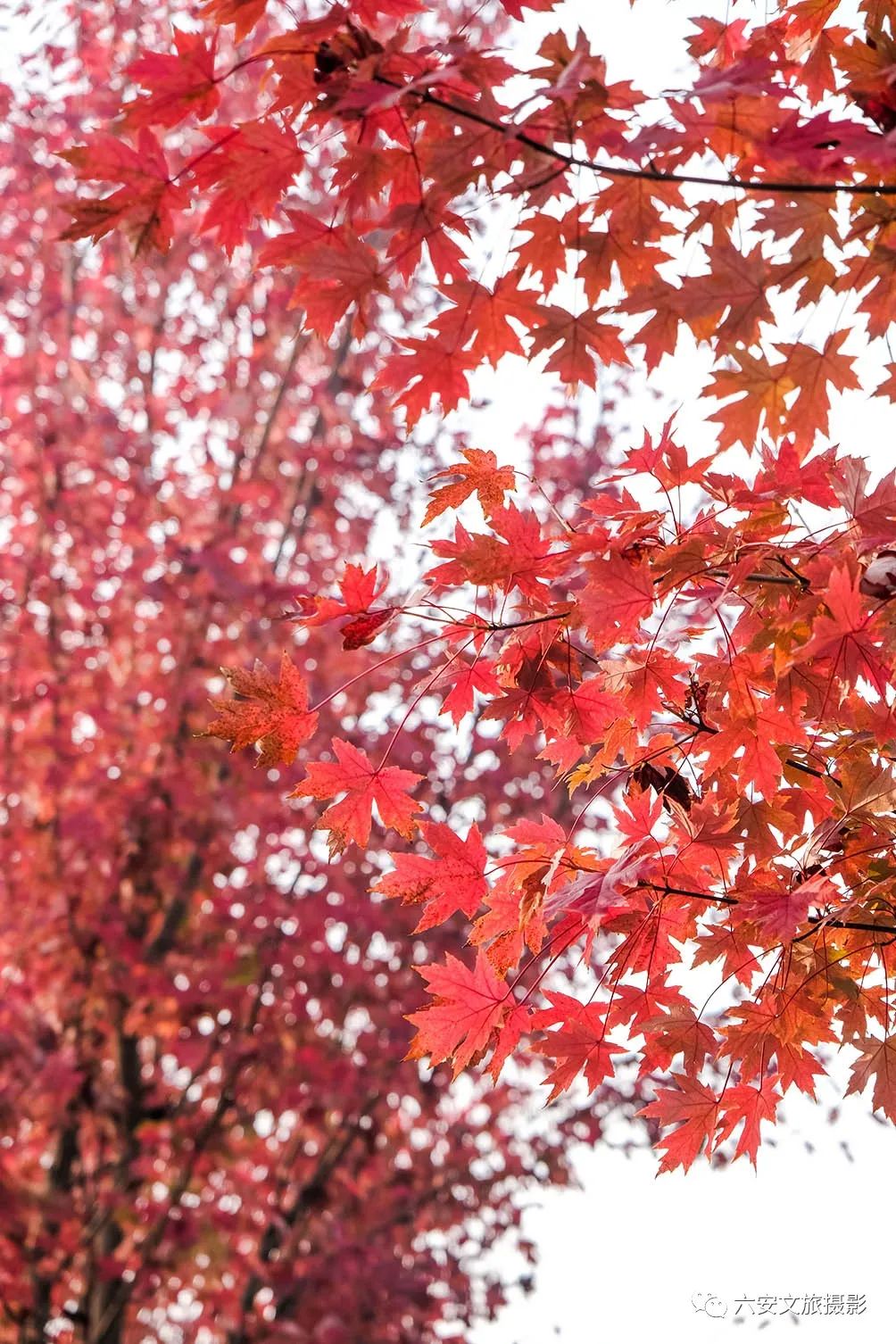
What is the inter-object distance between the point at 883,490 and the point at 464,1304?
5.25 metres

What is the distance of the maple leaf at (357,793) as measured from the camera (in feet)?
6.04

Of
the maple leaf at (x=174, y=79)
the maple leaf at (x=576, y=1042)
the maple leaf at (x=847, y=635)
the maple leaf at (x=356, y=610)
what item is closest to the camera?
the maple leaf at (x=847, y=635)

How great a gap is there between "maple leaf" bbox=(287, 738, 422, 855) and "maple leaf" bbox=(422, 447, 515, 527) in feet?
1.45

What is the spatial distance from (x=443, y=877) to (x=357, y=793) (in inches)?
7.7

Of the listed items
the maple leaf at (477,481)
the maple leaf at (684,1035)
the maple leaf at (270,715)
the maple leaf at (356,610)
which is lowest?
the maple leaf at (684,1035)

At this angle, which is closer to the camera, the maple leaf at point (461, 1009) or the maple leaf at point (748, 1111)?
the maple leaf at point (461, 1009)

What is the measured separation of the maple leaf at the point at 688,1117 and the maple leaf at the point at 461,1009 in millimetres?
337

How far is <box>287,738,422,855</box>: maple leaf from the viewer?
1841mm

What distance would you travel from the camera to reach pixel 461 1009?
1803 millimetres

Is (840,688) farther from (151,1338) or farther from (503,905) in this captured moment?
(151,1338)

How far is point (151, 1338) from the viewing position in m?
5.89

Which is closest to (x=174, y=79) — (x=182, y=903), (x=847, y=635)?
(x=847, y=635)

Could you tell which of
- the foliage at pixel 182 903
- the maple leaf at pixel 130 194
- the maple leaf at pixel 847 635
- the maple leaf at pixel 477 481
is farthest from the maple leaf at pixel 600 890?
the foliage at pixel 182 903

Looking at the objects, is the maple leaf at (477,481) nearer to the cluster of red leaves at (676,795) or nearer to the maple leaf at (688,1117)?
the cluster of red leaves at (676,795)
